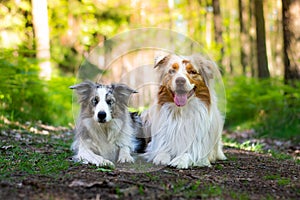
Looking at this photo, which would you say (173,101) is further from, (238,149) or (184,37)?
(238,149)

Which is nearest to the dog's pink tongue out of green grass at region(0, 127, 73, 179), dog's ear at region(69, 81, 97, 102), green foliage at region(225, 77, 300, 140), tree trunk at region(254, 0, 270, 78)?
dog's ear at region(69, 81, 97, 102)

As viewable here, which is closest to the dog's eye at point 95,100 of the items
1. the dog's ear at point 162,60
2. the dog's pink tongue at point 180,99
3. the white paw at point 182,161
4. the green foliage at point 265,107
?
the dog's ear at point 162,60

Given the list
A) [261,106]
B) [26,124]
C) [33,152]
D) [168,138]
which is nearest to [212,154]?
[168,138]

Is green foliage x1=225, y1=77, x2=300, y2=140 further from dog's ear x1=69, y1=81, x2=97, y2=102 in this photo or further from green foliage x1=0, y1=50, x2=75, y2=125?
dog's ear x1=69, y1=81, x2=97, y2=102

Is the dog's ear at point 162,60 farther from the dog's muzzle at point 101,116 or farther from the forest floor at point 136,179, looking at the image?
the forest floor at point 136,179

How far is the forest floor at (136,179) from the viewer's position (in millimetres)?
3781

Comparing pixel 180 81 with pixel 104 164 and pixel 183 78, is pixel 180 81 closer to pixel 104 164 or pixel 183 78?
pixel 183 78

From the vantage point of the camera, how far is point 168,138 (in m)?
5.61

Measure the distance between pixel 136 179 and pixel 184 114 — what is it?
1417mm

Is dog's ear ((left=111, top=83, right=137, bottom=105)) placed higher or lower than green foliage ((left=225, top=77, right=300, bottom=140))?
higher

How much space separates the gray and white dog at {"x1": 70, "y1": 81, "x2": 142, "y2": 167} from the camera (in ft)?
18.1

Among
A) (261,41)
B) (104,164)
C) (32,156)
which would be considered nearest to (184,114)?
(104,164)

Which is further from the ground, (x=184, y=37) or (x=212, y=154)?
(x=184, y=37)

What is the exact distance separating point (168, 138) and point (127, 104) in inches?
29.9
